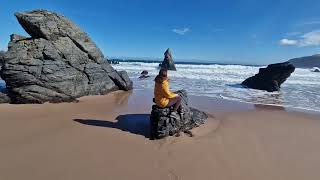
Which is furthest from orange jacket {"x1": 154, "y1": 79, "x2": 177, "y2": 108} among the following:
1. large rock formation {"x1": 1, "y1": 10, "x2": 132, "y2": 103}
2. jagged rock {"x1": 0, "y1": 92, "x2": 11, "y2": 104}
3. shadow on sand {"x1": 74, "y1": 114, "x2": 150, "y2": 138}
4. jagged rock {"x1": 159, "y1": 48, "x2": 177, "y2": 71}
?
jagged rock {"x1": 159, "y1": 48, "x2": 177, "y2": 71}

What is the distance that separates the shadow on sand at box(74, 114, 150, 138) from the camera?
26.0 ft

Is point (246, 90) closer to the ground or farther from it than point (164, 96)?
closer to the ground

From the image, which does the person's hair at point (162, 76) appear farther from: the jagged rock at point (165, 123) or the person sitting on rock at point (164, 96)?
the jagged rock at point (165, 123)

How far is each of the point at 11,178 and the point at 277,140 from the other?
5.96 meters

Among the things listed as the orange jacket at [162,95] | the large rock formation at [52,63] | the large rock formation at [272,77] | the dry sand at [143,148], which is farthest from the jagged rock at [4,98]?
the large rock formation at [272,77]

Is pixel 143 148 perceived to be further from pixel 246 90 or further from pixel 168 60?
pixel 168 60

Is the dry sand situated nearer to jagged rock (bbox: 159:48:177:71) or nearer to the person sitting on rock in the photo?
the person sitting on rock

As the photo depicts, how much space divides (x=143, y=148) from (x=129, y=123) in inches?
88.5

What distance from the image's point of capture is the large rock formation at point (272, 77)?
20.6 m

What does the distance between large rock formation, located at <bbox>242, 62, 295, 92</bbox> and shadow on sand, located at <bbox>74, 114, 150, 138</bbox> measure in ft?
44.3

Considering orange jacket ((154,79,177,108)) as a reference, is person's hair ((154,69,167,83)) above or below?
above

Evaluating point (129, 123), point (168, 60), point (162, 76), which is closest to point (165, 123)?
point (162, 76)

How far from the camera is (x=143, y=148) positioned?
6547 mm

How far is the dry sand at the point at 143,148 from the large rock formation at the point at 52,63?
5.83 feet
